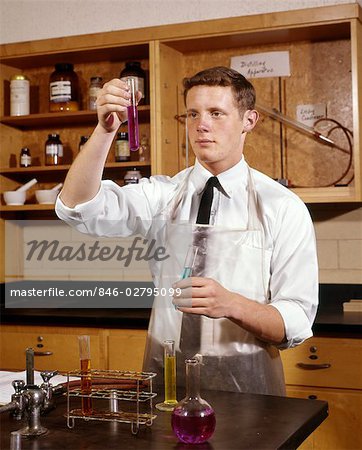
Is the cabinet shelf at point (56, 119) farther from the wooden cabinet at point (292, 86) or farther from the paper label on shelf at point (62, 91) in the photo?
the wooden cabinet at point (292, 86)

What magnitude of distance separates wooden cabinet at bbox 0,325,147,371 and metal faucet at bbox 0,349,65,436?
5.11 feet

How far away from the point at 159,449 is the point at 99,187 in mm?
846

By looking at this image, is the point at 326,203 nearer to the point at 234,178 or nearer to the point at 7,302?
the point at 234,178

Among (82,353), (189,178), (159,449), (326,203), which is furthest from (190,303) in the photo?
(326,203)

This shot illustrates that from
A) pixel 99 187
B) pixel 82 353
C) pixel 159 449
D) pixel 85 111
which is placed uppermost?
pixel 85 111

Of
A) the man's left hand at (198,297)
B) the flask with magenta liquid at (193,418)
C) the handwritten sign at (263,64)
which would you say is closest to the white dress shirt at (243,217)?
the man's left hand at (198,297)

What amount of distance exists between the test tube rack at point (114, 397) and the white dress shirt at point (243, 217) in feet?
1.69

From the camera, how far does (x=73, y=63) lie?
398cm

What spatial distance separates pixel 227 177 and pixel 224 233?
0.19m

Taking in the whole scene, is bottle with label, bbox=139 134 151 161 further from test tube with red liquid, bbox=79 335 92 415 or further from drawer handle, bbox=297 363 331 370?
test tube with red liquid, bbox=79 335 92 415

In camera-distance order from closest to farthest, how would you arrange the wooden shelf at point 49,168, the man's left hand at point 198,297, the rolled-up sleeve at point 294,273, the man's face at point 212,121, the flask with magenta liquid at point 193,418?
the flask with magenta liquid at point 193,418
the man's left hand at point 198,297
the rolled-up sleeve at point 294,273
the man's face at point 212,121
the wooden shelf at point 49,168

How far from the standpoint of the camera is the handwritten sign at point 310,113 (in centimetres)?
348

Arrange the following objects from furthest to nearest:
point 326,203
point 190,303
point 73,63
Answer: point 73,63
point 326,203
point 190,303

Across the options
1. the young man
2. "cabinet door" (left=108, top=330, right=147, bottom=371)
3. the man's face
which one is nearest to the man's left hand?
the young man
